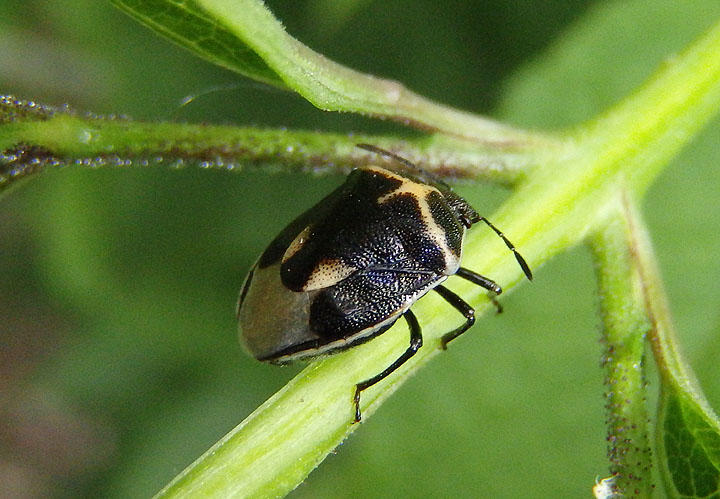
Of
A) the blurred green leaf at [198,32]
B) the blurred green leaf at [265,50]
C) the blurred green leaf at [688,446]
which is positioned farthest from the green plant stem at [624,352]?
the blurred green leaf at [198,32]

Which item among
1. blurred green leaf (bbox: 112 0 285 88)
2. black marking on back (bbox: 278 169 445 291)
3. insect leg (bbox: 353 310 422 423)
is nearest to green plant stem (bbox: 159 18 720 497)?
insect leg (bbox: 353 310 422 423)

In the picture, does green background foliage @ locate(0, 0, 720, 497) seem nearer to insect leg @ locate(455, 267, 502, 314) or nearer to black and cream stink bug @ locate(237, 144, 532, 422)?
black and cream stink bug @ locate(237, 144, 532, 422)

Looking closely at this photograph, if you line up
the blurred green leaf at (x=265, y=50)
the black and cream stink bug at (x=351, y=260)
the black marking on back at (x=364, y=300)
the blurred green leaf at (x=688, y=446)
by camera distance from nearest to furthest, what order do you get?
the blurred green leaf at (x=265, y=50), the blurred green leaf at (x=688, y=446), the black marking on back at (x=364, y=300), the black and cream stink bug at (x=351, y=260)

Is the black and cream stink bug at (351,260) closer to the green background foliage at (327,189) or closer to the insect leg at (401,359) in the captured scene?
the insect leg at (401,359)

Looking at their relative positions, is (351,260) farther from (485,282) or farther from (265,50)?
(265,50)

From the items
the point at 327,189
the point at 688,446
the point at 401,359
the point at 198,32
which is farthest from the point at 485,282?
the point at 327,189

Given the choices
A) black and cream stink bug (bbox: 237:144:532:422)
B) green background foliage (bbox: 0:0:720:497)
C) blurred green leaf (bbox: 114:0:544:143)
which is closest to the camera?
blurred green leaf (bbox: 114:0:544:143)

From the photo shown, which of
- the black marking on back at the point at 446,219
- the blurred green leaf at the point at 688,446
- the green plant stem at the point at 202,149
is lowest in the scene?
the blurred green leaf at the point at 688,446
